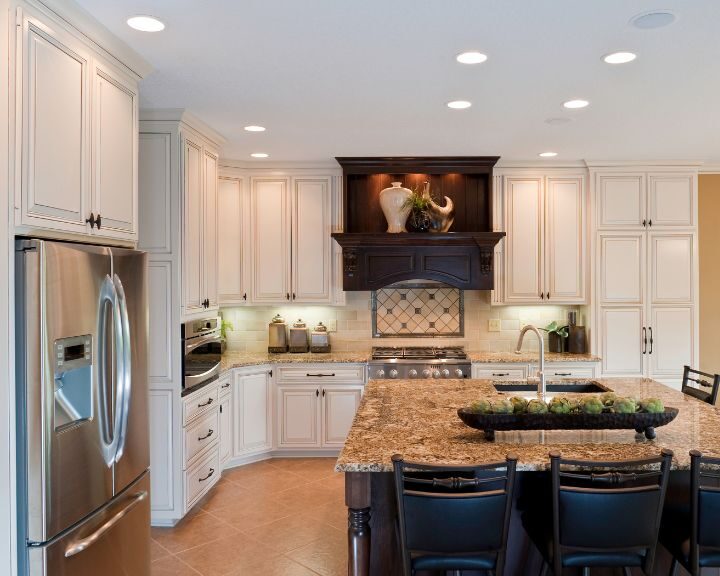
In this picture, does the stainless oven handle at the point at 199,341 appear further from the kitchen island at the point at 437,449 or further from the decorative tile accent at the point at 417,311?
the decorative tile accent at the point at 417,311

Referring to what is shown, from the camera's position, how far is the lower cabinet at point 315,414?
5258mm

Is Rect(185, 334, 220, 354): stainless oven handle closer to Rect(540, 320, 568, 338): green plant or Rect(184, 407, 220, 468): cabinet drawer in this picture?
Rect(184, 407, 220, 468): cabinet drawer

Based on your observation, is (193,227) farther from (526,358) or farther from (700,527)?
(700,527)

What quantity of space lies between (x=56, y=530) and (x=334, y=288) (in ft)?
11.9

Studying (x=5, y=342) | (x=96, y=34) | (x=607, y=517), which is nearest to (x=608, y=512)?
(x=607, y=517)

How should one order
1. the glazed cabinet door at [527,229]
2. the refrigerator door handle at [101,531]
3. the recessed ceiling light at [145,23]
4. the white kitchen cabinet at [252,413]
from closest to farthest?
1. the refrigerator door handle at [101,531]
2. the recessed ceiling light at [145,23]
3. the white kitchen cabinet at [252,413]
4. the glazed cabinet door at [527,229]

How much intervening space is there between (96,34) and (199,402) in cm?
244

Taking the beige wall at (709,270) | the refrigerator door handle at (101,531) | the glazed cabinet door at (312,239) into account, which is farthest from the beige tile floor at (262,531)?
the beige wall at (709,270)

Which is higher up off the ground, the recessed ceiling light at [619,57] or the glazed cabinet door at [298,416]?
the recessed ceiling light at [619,57]

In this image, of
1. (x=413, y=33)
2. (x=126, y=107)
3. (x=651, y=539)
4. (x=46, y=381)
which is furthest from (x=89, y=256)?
(x=651, y=539)

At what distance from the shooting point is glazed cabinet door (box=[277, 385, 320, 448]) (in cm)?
526

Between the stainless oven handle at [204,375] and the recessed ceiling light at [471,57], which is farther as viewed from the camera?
the stainless oven handle at [204,375]

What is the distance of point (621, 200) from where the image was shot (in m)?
5.39

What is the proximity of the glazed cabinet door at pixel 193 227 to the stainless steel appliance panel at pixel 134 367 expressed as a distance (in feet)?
3.55
